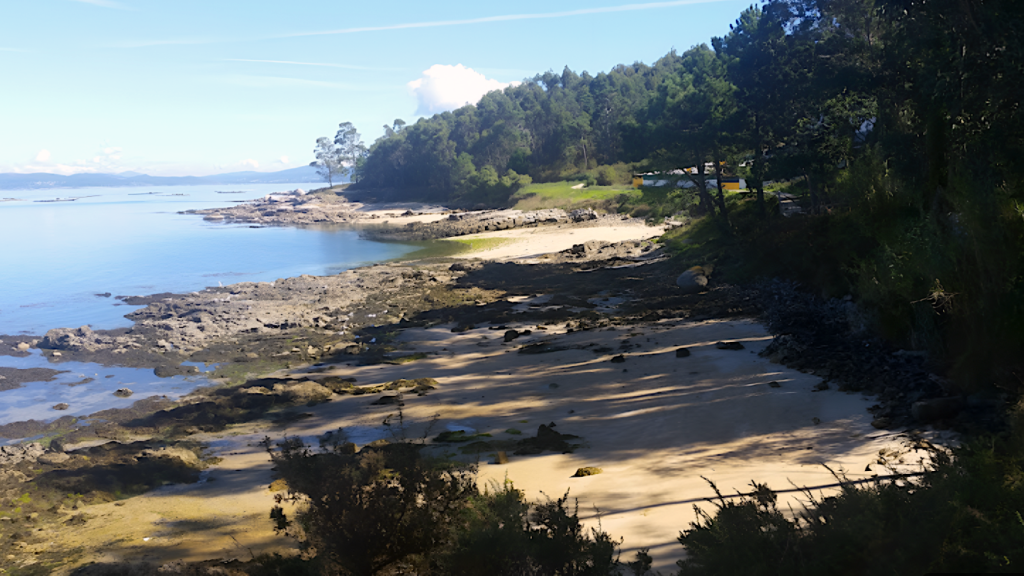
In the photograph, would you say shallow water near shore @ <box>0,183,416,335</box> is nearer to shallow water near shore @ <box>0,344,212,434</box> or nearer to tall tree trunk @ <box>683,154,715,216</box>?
shallow water near shore @ <box>0,344,212,434</box>

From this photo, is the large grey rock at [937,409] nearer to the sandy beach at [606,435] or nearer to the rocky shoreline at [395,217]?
the sandy beach at [606,435]

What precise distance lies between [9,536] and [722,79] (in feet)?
103

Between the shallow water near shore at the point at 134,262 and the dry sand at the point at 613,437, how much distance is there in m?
20.0

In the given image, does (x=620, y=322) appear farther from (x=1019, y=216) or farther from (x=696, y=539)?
(x=696, y=539)

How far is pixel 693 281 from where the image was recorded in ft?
81.7

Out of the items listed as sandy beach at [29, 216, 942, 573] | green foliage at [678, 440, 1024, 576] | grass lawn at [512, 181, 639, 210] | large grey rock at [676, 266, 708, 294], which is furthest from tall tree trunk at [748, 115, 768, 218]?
grass lawn at [512, 181, 639, 210]

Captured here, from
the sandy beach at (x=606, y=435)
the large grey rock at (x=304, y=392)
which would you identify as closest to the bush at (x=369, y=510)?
the sandy beach at (x=606, y=435)

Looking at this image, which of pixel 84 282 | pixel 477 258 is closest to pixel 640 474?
pixel 477 258

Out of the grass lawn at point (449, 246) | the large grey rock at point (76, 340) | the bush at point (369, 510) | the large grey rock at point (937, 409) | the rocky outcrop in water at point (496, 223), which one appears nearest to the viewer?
the bush at point (369, 510)

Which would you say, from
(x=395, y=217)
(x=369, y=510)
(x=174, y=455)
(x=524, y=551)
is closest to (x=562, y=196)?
(x=395, y=217)

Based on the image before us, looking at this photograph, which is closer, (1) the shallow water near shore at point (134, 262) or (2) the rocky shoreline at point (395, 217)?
(1) the shallow water near shore at point (134, 262)

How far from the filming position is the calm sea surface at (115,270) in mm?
18625

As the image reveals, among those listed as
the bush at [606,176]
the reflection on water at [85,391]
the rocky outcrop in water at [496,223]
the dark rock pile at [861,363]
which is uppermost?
the bush at [606,176]

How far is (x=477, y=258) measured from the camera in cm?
4303
